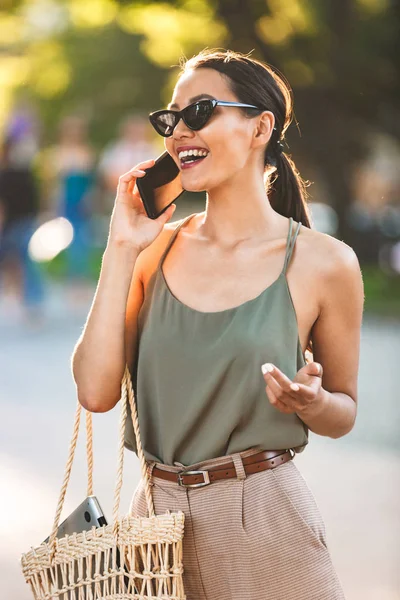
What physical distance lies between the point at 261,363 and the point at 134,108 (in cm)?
1533

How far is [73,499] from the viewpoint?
5332 mm

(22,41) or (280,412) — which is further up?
(22,41)

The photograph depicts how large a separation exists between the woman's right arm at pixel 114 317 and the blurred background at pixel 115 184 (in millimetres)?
1053

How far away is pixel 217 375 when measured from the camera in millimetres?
2172

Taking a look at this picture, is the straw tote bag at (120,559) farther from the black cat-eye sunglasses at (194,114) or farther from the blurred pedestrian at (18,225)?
the blurred pedestrian at (18,225)

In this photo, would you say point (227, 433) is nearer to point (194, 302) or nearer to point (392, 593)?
point (194, 302)

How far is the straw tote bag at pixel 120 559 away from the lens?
2137 millimetres

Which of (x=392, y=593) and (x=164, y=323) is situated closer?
(x=164, y=323)

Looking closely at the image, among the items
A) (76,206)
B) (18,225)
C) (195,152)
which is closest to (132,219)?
(195,152)

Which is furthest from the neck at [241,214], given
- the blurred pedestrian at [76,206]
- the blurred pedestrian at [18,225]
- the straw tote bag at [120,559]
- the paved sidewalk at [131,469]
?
the blurred pedestrian at [76,206]

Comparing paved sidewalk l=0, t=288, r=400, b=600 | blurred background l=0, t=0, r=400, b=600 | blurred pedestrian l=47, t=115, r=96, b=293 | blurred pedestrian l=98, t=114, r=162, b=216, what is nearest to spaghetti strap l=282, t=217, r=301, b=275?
blurred background l=0, t=0, r=400, b=600

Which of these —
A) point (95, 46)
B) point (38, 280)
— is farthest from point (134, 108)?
point (38, 280)

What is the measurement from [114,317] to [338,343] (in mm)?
472

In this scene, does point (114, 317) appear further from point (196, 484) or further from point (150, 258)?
point (196, 484)
